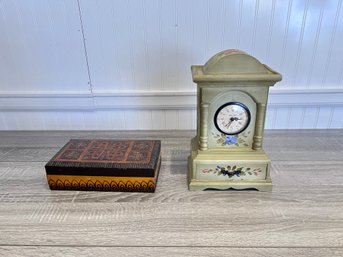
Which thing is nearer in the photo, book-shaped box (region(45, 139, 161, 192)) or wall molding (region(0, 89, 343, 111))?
book-shaped box (region(45, 139, 161, 192))

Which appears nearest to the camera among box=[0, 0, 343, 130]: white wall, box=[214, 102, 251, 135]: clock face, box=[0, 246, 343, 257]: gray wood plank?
box=[0, 246, 343, 257]: gray wood plank

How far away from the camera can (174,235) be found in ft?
1.42

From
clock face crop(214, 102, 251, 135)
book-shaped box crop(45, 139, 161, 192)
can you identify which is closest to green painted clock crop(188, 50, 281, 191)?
clock face crop(214, 102, 251, 135)

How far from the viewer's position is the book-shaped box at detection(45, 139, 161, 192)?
532 mm

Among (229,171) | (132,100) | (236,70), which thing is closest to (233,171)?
(229,171)

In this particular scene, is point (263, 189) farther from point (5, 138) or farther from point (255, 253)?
point (5, 138)

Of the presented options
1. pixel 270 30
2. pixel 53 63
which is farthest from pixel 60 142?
pixel 270 30

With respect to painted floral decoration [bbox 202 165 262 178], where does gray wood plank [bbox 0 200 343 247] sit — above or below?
below

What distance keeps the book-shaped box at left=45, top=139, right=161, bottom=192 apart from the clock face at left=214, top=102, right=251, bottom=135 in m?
0.18

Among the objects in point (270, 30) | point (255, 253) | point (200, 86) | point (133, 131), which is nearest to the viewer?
point (255, 253)

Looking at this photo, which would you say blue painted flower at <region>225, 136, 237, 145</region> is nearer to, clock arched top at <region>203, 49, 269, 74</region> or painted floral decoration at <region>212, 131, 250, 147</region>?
painted floral decoration at <region>212, 131, 250, 147</region>

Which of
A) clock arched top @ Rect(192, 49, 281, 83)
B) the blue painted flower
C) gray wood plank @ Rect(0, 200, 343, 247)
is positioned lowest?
gray wood plank @ Rect(0, 200, 343, 247)

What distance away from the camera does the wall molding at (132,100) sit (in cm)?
85

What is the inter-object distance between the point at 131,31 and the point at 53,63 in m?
0.31
